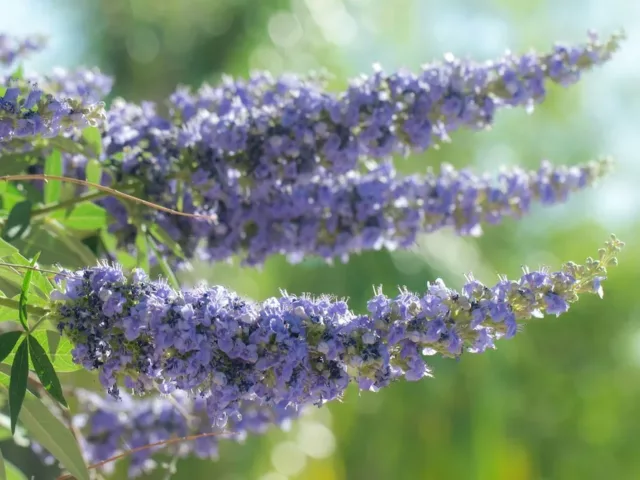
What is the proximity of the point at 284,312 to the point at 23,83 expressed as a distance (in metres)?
0.22

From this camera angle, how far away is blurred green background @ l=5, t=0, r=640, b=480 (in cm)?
370

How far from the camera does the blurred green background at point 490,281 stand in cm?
370

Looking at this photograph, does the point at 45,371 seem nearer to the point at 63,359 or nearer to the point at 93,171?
the point at 63,359

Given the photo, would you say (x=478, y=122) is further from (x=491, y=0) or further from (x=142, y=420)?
(x=491, y=0)

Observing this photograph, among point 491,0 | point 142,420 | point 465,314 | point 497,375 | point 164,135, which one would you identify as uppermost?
point 491,0

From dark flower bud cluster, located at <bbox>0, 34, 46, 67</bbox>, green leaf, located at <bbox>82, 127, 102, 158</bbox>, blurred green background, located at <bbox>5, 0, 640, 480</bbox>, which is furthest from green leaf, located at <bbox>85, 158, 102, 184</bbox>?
blurred green background, located at <bbox>5, 0, 640, 480</bbox>

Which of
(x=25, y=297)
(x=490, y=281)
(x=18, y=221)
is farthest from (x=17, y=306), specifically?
(x=490, y=281)

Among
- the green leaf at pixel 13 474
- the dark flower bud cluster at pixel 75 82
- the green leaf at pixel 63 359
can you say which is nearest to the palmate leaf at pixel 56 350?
the green leaf at pixel 63 359

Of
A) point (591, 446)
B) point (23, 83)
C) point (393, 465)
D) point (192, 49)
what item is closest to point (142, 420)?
point (23, 83)

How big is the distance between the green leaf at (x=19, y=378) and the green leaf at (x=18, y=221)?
0.14m

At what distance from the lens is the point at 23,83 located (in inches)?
19.2

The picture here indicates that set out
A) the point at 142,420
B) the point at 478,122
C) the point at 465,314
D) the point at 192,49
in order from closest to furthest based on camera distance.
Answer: the point at 465,314 → the point at 478,122 → the point at 142,420 → the point at 192,49

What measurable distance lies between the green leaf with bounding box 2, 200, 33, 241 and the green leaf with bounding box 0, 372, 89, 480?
12cm

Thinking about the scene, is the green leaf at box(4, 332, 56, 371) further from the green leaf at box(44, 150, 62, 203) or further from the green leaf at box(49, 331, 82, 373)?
the green leaf at box(44, 150, 62, 203)
